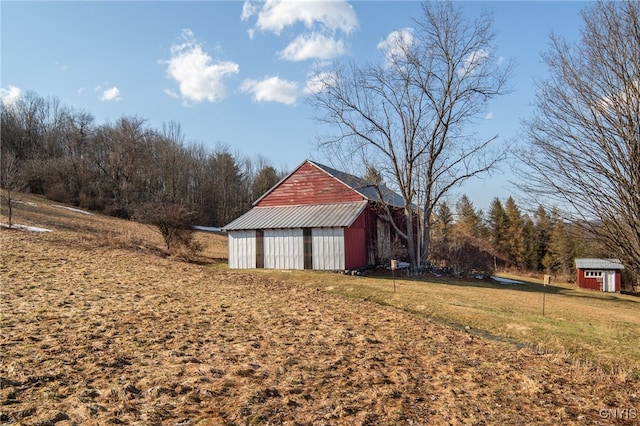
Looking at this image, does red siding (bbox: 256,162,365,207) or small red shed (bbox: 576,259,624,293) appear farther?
small red shed (bbox: 576,259,624,293)

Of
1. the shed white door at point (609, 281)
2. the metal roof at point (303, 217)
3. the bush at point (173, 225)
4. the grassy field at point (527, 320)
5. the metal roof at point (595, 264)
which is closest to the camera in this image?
the grassy field at point (527, 320)

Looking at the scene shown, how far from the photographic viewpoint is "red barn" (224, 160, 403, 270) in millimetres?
19734

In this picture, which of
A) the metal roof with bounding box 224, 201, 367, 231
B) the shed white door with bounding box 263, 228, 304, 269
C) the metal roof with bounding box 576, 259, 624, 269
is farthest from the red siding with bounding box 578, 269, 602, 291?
the shed white door with bounding box 263, 228, 304, 269

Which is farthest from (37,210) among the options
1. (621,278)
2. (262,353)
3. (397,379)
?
(621,278)

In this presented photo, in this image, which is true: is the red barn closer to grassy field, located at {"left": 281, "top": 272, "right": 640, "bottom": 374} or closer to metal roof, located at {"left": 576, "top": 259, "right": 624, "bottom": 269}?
grassy field, located at {"left": 281, "top": 272, "right": 640, "bottom": 374}

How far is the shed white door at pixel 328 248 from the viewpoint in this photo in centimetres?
1939

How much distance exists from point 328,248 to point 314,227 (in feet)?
4.35

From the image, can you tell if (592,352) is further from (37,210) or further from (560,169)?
(37,210)

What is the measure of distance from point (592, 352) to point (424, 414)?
5500 millimetres

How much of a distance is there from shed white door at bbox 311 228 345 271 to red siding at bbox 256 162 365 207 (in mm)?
3555

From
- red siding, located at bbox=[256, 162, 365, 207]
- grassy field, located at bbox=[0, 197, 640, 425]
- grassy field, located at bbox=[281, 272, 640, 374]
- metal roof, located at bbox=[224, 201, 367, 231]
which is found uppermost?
red siding, located at bbox=[256, 162, 365, 207]

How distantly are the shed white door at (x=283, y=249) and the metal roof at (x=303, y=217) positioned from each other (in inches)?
18.6

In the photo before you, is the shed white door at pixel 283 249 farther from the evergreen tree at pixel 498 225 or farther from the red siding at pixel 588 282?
the evergreen tree at pixel 498 225

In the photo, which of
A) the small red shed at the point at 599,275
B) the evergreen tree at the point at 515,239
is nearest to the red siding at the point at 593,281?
the small red shed at the point at 599,275
